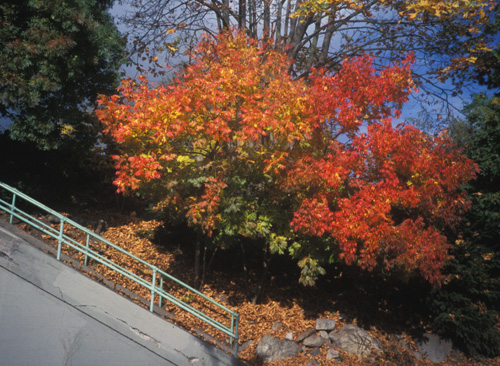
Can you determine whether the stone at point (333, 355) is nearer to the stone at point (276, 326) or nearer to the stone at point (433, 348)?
the stone at point (276, 326)

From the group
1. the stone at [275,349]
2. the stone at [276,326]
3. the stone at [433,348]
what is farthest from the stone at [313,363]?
the stone at [433,348]

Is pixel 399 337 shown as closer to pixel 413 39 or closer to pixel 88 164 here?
pixel 413 39

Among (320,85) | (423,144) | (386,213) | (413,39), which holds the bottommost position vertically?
(386,213)

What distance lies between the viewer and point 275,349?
9.45 meters

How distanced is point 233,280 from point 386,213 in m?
5.69

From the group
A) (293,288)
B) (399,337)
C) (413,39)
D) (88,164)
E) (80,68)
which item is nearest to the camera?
(399,337)

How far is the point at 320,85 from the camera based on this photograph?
887 cm

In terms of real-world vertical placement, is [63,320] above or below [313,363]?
above

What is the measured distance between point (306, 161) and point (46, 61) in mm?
7433

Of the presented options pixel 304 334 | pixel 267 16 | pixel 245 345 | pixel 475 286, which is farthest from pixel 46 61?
pixel 475 286

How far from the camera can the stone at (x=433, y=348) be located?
10031 millimetres

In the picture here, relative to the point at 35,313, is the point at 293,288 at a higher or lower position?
lower

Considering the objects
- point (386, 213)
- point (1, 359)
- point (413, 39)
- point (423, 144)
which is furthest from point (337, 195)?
point (413, 39)

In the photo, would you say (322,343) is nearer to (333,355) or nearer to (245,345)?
(333,355)
